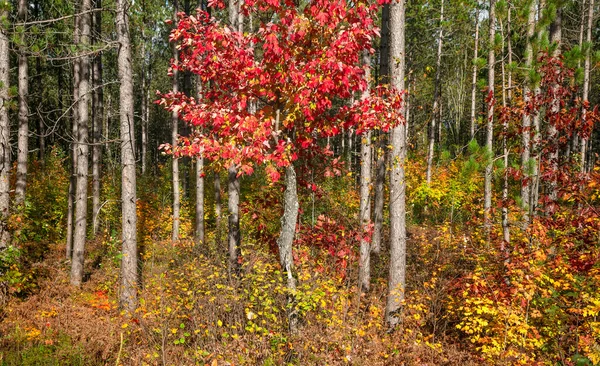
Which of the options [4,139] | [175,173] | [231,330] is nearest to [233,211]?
Answer: [231,330]

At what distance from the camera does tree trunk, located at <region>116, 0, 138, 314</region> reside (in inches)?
271

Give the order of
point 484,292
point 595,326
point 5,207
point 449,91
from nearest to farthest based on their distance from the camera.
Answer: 1. point 595,326
2. point 484,292
3. point 5,207
4. point 449,91

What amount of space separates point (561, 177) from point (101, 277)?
10.2 metres

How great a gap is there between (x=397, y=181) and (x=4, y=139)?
7.65m

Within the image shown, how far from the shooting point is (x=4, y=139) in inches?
297

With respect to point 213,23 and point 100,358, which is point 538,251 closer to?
point 213,23

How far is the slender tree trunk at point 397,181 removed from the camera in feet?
19.4

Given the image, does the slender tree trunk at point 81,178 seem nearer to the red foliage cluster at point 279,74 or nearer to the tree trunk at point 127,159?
the tree trunk at point 127,159

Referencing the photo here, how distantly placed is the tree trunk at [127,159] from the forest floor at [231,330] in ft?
1.47

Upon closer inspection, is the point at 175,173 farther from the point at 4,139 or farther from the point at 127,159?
the point at 127,159

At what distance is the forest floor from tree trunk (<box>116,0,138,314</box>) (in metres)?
0.45

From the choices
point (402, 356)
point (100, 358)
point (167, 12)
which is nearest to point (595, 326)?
point (402, 356)

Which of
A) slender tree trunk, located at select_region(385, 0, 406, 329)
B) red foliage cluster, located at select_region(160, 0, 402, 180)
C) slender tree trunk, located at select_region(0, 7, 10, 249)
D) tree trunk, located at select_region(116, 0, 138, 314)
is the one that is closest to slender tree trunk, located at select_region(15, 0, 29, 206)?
slender tree trunk, located at select_region(0, 7, 10, 249)

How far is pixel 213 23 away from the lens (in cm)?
511
